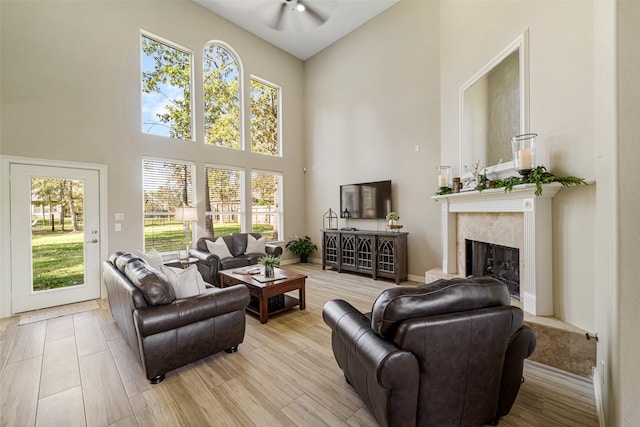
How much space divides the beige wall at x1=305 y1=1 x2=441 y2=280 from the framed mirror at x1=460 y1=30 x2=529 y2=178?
3.46 ft

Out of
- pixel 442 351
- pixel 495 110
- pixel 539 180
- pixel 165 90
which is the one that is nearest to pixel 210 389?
pixel 442 351

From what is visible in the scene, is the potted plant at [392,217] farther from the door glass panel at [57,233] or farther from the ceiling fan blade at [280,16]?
the door glass panel at [57,233]

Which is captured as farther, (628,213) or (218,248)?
(218,248)

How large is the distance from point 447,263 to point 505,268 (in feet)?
2.63

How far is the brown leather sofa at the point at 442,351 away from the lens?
1.27 m

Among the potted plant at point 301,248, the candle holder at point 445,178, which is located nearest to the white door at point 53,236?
the potted plant at point 301,248

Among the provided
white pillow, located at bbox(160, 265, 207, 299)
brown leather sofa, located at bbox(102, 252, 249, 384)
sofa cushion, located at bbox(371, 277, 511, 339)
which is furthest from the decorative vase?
sofa cushion, located at bbox(371, 277, 511, 339)

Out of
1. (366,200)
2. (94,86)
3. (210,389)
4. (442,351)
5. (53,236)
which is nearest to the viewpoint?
(442,351)

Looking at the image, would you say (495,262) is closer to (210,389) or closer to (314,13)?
(210,389)

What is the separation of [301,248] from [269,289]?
3.52 m

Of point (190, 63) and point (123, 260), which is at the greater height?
point (190, 63)

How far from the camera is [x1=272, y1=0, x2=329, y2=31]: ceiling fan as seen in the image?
8.99 ft

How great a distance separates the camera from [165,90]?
5.04 metres

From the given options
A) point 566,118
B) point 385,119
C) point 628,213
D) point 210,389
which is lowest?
point 210,389
